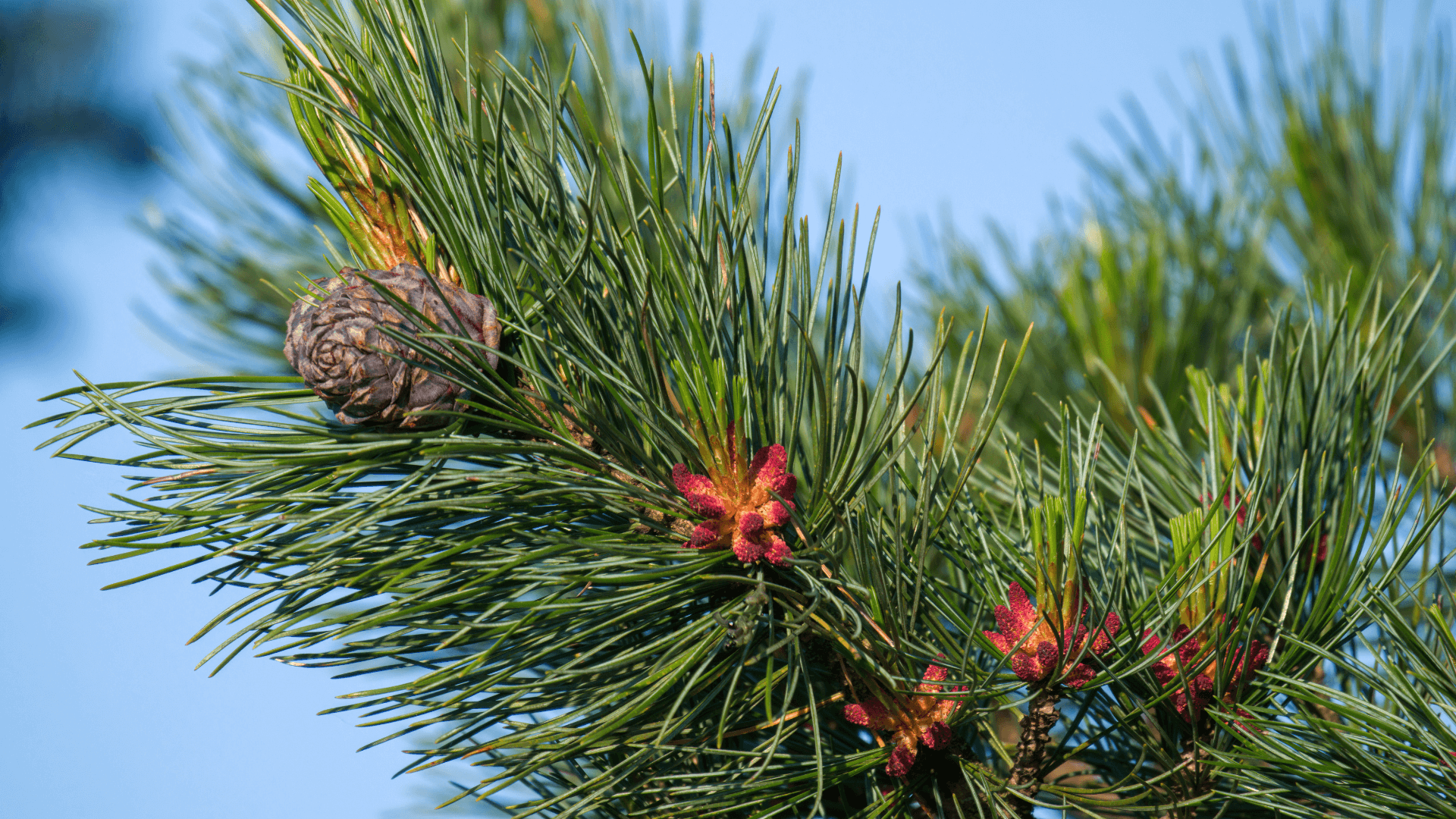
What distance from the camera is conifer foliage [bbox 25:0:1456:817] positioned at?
34cm

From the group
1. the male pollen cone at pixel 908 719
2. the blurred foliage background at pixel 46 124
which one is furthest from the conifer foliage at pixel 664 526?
the blurred foliage background at pixel 46 124

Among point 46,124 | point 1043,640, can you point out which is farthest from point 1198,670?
point 46,124

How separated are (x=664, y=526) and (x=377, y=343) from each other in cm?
13

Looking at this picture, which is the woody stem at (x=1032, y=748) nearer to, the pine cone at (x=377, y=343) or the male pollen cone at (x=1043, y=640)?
the male pollen cone at (x=1043, y=640)

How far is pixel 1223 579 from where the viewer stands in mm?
408

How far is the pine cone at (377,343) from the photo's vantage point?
339 mm

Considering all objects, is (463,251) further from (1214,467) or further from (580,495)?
(1214,467)

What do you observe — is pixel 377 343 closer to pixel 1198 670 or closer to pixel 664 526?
pixel 664 526

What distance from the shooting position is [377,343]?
0.34 metres

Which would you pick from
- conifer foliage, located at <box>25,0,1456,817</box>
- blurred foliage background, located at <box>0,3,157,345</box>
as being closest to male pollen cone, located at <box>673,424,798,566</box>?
conifer foliage, located at <box>25,0,1456,817</box>

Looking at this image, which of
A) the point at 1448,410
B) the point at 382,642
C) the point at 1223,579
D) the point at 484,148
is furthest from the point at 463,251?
the point at 1448,410

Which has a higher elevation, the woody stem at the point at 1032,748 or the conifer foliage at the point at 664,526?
the conifer foliage at the point at 664,526

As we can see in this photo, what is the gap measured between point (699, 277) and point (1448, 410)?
74 centimetres

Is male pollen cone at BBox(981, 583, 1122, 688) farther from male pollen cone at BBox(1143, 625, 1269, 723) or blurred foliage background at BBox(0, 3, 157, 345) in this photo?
blurred foliage background at BBox(0, 3, 157, 345)
